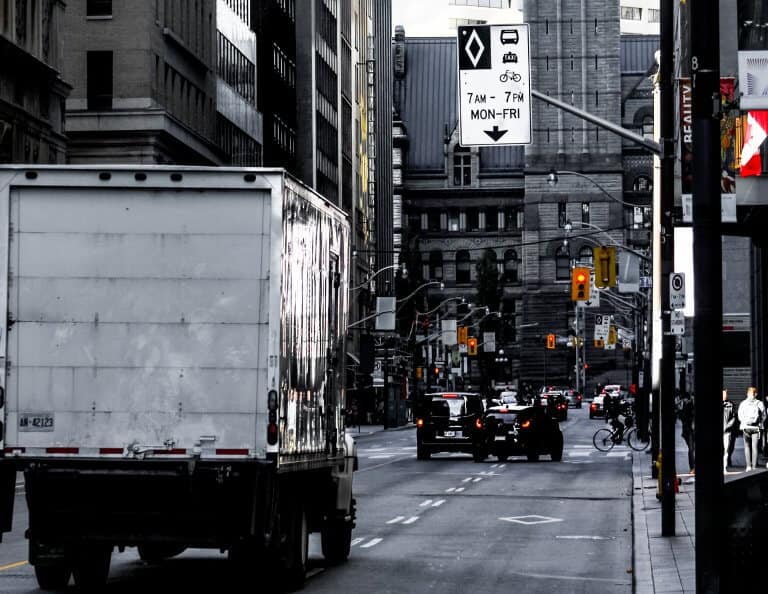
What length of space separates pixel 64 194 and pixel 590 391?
132942mm

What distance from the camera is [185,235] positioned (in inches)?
567

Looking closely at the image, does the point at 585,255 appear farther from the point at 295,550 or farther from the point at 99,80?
the point at 295,550

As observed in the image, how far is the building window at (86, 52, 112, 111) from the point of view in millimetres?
61750

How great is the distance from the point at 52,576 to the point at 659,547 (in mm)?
7519

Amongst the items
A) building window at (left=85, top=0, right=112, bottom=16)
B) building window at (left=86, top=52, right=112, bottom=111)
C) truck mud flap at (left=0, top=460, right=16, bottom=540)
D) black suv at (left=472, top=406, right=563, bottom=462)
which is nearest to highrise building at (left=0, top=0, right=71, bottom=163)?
building window at (left=86, top=52, right=112, bottom=111)

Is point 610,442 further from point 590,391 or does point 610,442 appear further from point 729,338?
point 590,391

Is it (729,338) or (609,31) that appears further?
(609,31)

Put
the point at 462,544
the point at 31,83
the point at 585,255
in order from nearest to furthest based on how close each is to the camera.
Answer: the point at 462,544 → the point at 31,83 → the point at 585,255

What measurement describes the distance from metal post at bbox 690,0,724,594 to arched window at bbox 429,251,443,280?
153979mm

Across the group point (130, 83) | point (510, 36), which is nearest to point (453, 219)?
point (130, 83)

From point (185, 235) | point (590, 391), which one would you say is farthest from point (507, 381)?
point (185, 235)

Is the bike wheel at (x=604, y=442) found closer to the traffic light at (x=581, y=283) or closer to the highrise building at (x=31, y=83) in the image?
the traffic light at (x=581, y=283)

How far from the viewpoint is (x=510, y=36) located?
20594mm

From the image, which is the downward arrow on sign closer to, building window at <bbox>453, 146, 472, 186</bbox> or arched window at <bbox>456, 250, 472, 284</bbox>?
arched window at <bbox>456, 250, 472, 284</bbox>
